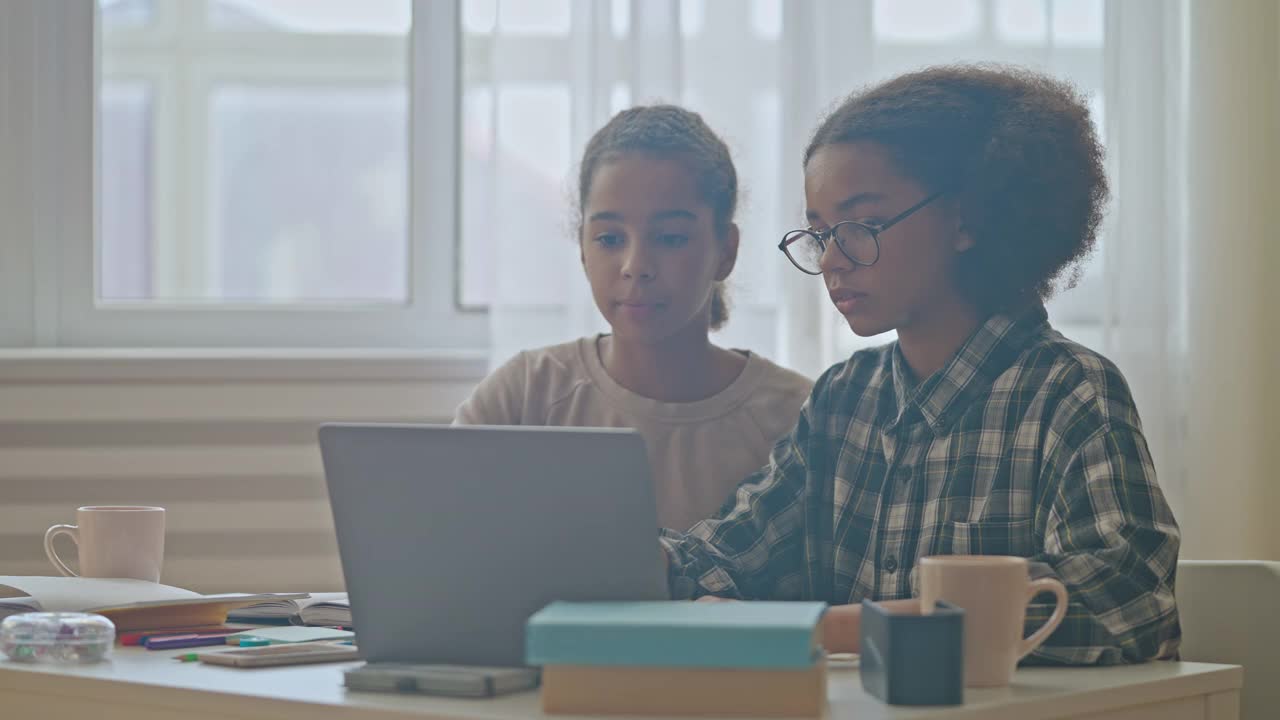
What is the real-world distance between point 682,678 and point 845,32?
1758 millimetres

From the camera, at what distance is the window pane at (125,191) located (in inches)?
101

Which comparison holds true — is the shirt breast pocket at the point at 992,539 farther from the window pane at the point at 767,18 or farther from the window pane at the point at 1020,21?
the window pane at the point at 1020,21

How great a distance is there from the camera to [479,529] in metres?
0.87

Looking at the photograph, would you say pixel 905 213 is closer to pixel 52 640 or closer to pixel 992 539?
pixel 992 539

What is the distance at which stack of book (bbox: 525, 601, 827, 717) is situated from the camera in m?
0.77

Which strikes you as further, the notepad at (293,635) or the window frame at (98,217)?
the window frame at (98,217)

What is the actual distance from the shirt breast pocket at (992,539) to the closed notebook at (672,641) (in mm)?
474

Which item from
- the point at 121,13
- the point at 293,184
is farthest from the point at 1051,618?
the point at 121,13

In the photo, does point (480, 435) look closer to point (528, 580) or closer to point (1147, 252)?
point (528, 580)

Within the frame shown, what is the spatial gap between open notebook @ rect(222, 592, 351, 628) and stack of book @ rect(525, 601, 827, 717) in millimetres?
451

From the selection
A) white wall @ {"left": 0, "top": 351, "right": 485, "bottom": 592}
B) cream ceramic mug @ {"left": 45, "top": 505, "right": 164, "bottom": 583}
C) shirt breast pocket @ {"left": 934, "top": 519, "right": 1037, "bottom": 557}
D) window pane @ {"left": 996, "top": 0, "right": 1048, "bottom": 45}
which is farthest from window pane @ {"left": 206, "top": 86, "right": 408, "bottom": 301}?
shirt breast pocket @ {"left": 934, "top": 519, "right": 1037, "bottom": 557}

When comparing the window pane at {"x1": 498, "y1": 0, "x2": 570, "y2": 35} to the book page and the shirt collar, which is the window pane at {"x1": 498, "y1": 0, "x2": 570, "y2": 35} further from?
the book page

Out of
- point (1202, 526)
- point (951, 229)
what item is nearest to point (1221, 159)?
point (1202, 526)

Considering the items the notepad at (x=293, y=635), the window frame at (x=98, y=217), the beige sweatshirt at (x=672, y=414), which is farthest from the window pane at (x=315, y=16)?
the notepad at (x=293, y=635)
